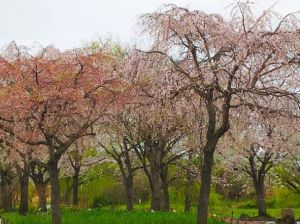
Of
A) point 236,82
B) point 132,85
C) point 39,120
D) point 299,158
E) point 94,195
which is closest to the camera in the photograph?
point 236,82

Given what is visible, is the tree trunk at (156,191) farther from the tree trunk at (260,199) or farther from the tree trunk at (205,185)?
the tree trunk at (205,185)

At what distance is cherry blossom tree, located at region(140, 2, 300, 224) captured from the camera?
14281mm

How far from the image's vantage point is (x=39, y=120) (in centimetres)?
1555

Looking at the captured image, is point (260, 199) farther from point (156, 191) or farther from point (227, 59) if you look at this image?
point (227, 59)

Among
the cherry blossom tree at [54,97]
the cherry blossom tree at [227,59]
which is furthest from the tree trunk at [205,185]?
the cherry blossom tree at [54,97]

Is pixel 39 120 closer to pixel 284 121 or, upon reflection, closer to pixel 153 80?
pixel 153 80

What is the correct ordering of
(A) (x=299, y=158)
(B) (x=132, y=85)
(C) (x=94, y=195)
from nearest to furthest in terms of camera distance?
(B) (x=132, y=85) → (A) (x=299, y=158) → (C) (x=94, y=195)

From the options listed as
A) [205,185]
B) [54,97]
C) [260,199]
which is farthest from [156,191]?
[54,97]

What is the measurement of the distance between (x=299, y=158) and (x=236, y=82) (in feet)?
71.3

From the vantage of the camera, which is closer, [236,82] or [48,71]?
[236,82]

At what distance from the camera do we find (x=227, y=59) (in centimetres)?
1527

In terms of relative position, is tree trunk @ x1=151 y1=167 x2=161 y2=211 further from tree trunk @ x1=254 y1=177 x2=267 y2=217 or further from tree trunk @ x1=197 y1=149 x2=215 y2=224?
tree trunk @ x1=197 y1=149 x2=215 y2=224

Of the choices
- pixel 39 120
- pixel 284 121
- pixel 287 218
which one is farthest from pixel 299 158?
pixel 39 120

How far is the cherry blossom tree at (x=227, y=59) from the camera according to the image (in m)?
14.3
